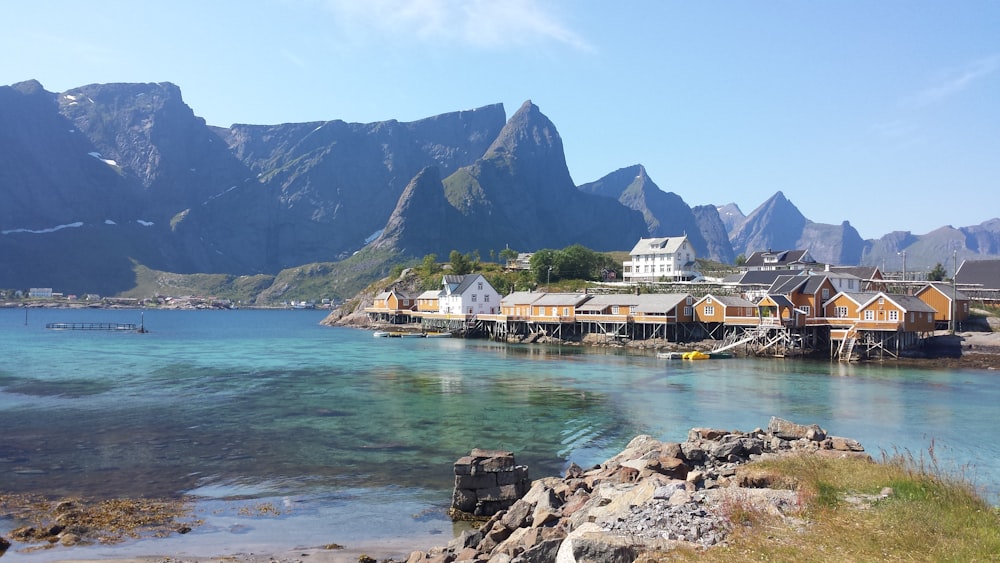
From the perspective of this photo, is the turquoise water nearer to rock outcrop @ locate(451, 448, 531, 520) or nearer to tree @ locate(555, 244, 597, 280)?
rock outcrop @ locate(451, 448, 531, 520)

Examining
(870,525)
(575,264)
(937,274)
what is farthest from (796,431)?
(575,264)

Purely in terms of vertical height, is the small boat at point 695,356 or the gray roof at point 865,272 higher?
the gray roof at point 865,272

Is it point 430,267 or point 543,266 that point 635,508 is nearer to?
point 543,266

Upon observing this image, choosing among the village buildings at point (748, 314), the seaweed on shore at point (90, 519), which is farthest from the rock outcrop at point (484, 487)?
the village buildings at point (748, 314)

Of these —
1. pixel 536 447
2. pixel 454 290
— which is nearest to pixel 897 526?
pixel 536 447

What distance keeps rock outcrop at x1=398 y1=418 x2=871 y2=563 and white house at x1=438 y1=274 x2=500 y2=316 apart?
89.3 metres

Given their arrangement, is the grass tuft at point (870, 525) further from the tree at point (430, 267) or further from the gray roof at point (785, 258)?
the tree at point (430, 267)

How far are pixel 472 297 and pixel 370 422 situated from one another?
255 feet

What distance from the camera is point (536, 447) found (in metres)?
27.5

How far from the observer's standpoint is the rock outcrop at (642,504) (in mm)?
9633

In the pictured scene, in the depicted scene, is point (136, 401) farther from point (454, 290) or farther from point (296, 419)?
point (454, 290)

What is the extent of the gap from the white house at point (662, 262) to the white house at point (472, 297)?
31552 mm

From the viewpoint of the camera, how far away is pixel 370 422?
108 feet

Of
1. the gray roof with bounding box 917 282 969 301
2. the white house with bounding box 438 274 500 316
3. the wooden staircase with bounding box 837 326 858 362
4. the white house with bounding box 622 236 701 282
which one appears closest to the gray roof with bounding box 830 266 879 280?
the gray roof with bounding box 917 282 969 301
